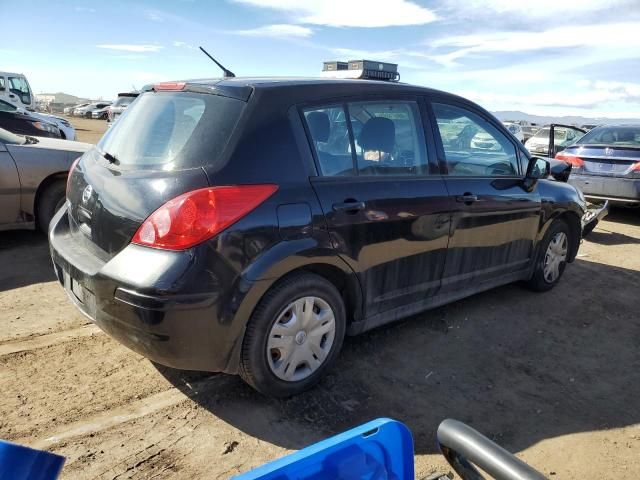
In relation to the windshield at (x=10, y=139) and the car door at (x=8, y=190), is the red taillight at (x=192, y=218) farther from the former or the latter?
the windshield at (x=10, y=139)

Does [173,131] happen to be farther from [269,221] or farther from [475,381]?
[475,381]

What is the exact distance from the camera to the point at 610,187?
26.8ft

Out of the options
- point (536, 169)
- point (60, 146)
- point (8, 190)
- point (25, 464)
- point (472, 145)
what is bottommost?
point (8, 190)

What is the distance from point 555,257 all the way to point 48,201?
515 cm

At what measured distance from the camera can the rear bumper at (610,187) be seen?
26.1 ft

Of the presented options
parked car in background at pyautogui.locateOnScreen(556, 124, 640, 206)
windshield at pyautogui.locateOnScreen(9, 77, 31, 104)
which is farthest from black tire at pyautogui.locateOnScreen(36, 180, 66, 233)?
windshield at pyautogui.locateOnScreen(9, 77, 31, 104)

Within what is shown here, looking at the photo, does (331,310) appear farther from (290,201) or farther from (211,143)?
(211,143)

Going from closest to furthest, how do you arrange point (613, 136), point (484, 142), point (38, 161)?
point (484, 142), point (38, 161), point (613, 136)

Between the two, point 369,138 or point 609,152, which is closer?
point 369,138

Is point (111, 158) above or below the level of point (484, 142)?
below

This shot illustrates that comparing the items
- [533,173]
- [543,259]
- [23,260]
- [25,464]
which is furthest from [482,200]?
[23,260]

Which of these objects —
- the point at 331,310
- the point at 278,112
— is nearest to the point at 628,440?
the point at 331,310

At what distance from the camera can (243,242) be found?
97.1 inches

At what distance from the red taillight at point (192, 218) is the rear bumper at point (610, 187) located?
7.47m
